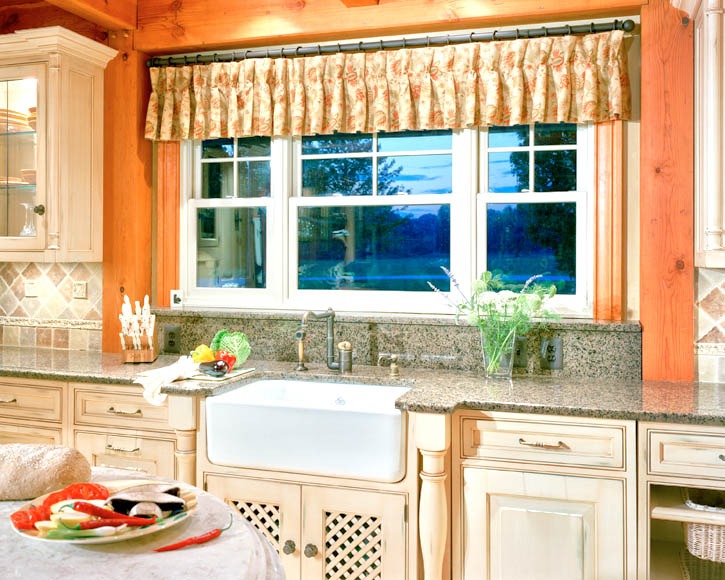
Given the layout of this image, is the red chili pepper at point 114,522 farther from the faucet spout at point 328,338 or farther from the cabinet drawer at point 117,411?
the faucet spout at point 328,338

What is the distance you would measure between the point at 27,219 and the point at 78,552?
2545mm

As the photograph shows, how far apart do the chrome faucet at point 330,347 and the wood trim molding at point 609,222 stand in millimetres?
1056

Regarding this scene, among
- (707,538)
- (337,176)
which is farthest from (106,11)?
(707,538)

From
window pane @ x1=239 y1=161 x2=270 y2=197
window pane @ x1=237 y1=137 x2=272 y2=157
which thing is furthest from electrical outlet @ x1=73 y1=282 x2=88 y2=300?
window pane @ x1=237 y1=137 x2=272 y2=157

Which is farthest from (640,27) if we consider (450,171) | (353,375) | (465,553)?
(465,553)

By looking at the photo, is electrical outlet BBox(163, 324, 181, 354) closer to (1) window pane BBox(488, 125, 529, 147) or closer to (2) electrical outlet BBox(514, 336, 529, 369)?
(2) electrical outlet BBox(514, 336, 529, 369)

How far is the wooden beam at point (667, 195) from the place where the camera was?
2.67m

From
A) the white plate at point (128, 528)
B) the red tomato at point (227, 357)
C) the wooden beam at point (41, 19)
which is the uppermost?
the wooden beam at point (41, 19)

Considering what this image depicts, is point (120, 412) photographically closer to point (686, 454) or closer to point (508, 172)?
point (508, 172)

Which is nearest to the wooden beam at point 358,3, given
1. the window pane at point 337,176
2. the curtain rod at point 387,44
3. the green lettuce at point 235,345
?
the curtain rod at point 387,44

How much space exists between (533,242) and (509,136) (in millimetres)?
483

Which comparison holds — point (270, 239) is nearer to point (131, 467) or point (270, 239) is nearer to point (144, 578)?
point (131, 467)

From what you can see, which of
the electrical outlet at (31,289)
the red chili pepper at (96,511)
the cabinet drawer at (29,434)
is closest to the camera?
the red chili pepper at (96,511)

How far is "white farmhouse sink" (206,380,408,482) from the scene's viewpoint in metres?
2.33
